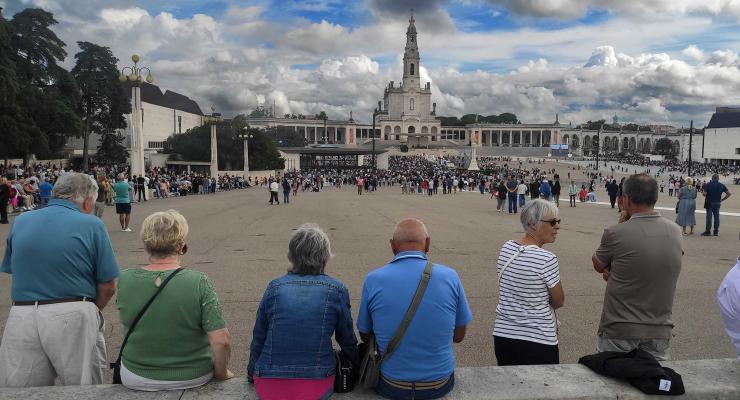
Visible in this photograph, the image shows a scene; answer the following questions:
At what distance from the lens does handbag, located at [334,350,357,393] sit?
120 inches

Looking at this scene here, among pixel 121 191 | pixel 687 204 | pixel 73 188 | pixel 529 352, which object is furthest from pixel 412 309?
pixel 687 204

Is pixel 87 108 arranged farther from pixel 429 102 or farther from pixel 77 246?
pixel 429 102

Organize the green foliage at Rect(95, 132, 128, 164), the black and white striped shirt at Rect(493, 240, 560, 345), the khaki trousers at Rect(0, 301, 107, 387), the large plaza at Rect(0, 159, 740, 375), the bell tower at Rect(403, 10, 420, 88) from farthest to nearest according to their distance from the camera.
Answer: the bell tower at Rect(403, 10, 420, 88)
the green foliage at Rect(95, 132, 128, 164)
the large plaza at Rect(0, 159, 740, 375)
the black and white striped shirt at Rect(493, 240, 560, 345)
the khaki trousers at Rect(0, 301, 107, 387)

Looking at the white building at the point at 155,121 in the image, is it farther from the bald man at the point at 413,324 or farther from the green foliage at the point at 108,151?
the bald man at the point at 413,324

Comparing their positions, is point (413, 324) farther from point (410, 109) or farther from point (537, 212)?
point (410, 109)

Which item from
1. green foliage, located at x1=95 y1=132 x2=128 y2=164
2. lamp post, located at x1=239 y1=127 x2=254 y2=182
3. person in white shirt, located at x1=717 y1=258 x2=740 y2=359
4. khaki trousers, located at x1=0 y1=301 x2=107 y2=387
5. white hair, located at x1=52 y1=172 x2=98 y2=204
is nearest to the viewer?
khaki trousers, located at x1=0 y1=301 x2=107 y2=387

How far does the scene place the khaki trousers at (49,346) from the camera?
316 cm

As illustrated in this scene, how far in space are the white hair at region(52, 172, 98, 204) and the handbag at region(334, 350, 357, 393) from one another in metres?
1.90

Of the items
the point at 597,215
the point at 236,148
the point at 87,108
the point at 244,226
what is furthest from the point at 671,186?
the point at 87,108

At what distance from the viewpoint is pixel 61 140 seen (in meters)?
49.6

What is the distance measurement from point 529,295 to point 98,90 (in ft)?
205

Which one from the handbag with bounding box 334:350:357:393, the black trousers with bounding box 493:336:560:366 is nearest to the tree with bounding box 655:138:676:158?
the black trousers with bounding box 493:336:560:366

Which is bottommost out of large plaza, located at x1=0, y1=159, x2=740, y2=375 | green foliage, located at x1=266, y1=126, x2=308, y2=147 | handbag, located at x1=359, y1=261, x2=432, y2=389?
large plaza, located at x1=0, y1=159, x2=740, y2=375

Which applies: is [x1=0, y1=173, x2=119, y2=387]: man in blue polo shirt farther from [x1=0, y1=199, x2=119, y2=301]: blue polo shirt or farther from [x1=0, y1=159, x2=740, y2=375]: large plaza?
[x1=0, y1=159, x2=740, y2=375]: large plaza
